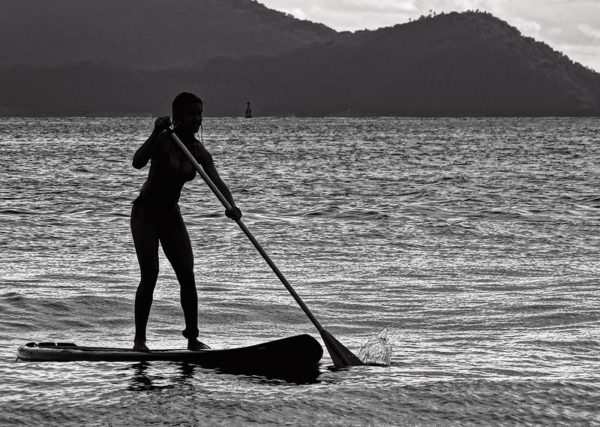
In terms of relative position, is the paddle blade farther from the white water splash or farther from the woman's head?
the woman's head

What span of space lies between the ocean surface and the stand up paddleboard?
0.11 metres

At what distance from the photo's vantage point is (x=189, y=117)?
8.32 meters

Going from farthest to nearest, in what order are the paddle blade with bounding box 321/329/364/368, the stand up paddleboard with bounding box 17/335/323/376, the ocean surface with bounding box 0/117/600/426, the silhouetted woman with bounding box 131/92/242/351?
the paddle blade with bounding box 321/329/364/368 → the silhouetted woman with bounding box 131/92/242/351 → the stand up paddleboard with bounding box 17/335/323/376 → the ocean surface with bounding box 0/117/600/426

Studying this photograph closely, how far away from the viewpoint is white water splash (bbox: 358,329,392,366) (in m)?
8.68

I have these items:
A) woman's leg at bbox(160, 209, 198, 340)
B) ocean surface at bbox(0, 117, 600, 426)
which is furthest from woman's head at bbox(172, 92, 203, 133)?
ocean surface at bbox(0, 117, 600, 426)

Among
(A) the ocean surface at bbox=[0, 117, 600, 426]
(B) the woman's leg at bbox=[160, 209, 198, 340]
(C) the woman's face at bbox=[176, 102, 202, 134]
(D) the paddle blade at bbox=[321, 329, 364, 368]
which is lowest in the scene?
(A) the ocean surface at bbox=[0, 117, 600, 426]

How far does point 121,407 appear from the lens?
284 inches

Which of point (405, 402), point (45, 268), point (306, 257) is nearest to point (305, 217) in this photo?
point (306, 257)

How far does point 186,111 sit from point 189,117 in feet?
0.17

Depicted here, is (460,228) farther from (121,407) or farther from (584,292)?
(121,407)

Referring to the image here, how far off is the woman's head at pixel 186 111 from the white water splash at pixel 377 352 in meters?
2.26

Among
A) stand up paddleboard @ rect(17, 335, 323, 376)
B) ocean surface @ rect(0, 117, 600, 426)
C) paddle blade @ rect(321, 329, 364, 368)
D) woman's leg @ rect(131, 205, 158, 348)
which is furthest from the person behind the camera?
paddle blade @ rect(321, 329, 364, 368)

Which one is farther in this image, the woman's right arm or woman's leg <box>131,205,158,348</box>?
woman's leg <box>131,205,158,348</box>

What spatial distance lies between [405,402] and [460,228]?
47.0 ft
